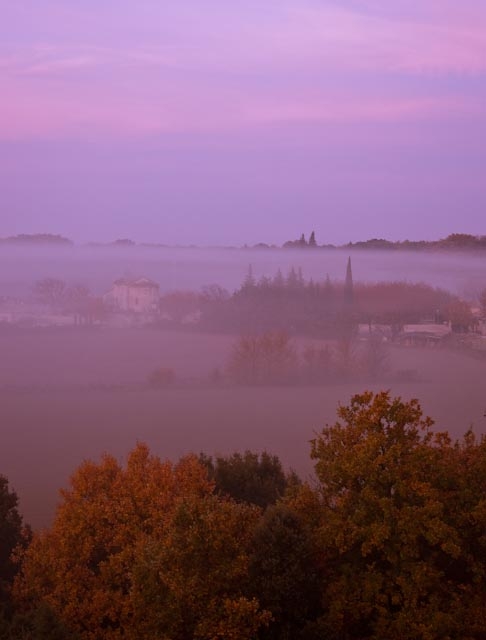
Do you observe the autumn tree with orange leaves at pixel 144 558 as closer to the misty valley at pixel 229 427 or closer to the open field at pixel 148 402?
the misty valley at pixel 229 427

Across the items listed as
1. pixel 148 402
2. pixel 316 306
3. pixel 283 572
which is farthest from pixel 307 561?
pixel 316 306

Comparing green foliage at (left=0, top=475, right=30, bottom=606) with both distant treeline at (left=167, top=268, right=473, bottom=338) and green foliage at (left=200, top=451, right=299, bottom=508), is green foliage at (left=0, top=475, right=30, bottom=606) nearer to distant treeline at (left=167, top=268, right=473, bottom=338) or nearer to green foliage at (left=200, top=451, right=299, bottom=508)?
green foliage at (left=200, top=451, right=299, bottom=508)

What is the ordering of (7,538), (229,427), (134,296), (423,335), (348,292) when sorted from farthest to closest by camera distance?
(134,296) < (348,292) < (423,335) < (229,427) < (7,538)

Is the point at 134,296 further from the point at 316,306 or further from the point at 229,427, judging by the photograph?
the point at 229,427

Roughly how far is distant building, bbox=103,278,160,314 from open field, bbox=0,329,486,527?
2.97m

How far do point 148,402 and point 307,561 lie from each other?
3467 centimetres

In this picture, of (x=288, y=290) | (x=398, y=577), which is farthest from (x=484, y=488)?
(x=288, y=290)

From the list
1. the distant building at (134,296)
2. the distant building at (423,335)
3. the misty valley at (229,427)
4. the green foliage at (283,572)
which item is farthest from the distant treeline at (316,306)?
the green foliage at (283,572)

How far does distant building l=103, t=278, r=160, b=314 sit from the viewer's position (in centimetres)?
5716

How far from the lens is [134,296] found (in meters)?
58.2

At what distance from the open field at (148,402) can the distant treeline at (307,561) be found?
45.8ft

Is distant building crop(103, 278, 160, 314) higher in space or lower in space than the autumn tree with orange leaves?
higher

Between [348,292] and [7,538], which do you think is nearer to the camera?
[7,538]

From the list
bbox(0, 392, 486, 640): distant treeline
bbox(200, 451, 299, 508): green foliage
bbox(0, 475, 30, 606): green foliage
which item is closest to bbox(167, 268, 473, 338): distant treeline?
bbox(200, 451, 299, 508): green foliage
